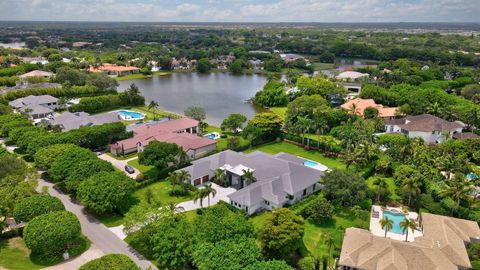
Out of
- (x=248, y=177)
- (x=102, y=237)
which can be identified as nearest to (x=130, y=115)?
(x=248, y=177)

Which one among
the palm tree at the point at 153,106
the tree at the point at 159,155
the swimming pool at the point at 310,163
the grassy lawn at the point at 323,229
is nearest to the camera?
the grassy lawn at the point at 323,229

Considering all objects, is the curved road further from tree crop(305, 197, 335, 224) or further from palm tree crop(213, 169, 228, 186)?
tree crop(305, 197, 335, 224)

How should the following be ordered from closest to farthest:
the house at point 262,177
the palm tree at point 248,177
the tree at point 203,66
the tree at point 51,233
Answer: the tree at point 51,233
the house at point 262,177
the palm tree at point 248,177
the tree at point 203,66

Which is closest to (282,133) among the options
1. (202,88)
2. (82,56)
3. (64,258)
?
(64,258)

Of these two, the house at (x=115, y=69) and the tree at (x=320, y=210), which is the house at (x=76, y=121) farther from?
the house at (x=115, y=69)

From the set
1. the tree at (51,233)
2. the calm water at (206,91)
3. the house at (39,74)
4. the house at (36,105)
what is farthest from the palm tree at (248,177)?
the house at (39,74)

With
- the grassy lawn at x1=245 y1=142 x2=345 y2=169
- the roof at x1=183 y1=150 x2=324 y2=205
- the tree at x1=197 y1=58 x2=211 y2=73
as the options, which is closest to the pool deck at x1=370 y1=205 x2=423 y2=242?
the roof at x1=183 y1=150 x2=324 y2=205
